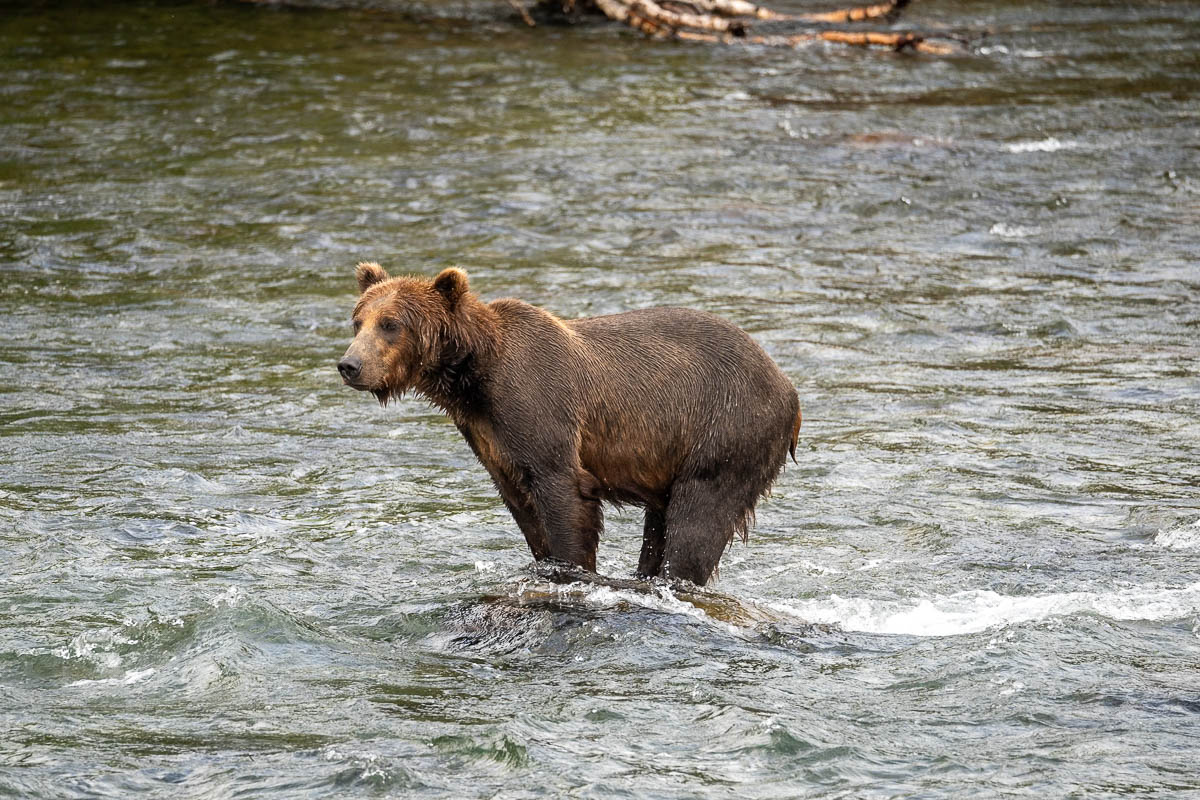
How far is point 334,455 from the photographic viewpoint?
9.50 metres

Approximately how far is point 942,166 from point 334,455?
9.05 meters

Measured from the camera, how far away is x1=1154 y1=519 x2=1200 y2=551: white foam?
771cm

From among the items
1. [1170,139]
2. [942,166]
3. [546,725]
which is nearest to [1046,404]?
[546,725]

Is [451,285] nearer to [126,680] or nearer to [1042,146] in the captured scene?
[126,680]

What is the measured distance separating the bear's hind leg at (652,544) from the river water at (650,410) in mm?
390

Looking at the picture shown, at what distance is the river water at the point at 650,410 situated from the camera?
5605mm

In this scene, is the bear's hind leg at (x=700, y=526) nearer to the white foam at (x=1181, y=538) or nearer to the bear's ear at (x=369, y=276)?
the bear's ear at (x=369, y=276)

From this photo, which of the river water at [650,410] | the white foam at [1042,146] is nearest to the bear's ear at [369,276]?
the river water at [650,410]

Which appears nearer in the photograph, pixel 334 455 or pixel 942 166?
pixel 334 455

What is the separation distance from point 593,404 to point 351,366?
1107 mm

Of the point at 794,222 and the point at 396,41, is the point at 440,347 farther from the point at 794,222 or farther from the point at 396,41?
the point at 396,41

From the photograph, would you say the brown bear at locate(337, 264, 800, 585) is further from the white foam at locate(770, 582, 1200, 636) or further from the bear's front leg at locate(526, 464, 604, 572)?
the white foam at locate(770, 582, 1200, 636)

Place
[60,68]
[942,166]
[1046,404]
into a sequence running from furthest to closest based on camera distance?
[60,68]
[942,166]
[1046,404]

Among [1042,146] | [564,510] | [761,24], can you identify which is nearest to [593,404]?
[564,510]
